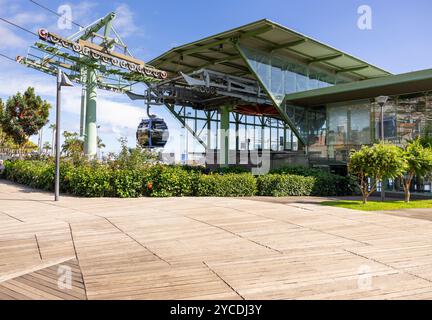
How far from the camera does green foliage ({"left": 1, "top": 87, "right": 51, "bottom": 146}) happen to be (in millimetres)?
29891

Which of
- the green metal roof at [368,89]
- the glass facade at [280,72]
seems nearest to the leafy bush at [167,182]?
the glass facade at [280,72]

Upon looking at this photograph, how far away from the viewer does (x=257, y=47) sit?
26250 mm

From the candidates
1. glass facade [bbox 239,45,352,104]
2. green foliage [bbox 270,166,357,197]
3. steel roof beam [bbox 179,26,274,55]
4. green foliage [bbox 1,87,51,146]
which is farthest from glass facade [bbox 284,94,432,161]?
green foliage [bbox 1,87,51,146]

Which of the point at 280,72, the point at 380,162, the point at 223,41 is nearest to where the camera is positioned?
the point at 380,162

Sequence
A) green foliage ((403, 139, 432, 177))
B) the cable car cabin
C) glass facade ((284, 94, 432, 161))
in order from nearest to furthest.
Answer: green foliage ((403, 139, 432, 177)) < glass facade ((284, 94, 432, 161)) < the cable car cabin

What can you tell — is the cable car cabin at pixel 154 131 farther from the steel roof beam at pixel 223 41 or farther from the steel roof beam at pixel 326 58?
the steel roof beam at pixel 326 58

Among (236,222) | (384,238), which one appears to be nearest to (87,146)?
(236,222)

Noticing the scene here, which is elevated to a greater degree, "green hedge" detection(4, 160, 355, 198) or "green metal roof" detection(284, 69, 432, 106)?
"green metal roof" detection(284, 69, 432, 106)

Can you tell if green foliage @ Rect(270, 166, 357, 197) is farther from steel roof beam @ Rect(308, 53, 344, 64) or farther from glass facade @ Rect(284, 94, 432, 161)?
steel roof beam @ Rect(308, 53, 344, 64)

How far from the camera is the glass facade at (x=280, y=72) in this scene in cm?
2589

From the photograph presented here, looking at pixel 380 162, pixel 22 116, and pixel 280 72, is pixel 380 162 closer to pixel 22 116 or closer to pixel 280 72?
pixel 280 72

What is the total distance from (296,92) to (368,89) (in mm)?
5489

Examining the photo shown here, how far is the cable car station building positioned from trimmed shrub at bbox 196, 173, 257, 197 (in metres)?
10.3

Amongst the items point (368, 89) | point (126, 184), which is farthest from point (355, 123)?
point (126, 184)
